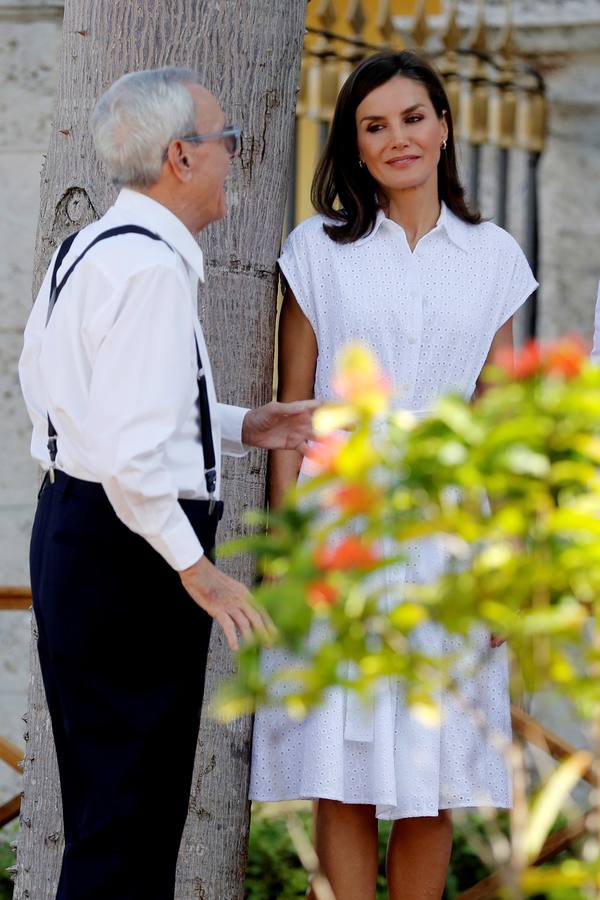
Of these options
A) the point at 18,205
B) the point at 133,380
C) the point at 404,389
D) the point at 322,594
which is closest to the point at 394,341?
the point at 404,389

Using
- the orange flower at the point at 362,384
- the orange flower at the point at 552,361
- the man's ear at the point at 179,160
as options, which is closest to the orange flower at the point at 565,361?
the orange flower at the point at 552,361

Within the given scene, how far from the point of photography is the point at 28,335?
2.60 meters

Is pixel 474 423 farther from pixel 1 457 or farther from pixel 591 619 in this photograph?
pixel 1 457

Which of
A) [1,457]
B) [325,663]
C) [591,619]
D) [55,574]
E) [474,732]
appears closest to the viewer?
[325,663]

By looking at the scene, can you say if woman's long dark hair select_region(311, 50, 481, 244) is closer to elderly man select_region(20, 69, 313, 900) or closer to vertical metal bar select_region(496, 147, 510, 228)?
elderly man select_region(20, 69, 313, 900)

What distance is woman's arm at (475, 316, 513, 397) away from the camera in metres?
3.20

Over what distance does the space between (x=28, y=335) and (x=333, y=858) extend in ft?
4.11

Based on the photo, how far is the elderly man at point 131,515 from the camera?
2.33 metres

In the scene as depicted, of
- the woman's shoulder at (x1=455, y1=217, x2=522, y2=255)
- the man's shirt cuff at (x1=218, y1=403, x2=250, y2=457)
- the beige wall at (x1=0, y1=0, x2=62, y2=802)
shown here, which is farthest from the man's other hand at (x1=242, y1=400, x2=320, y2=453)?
the beige wall at (x1=0, y1=0, x2=62, y2=802)

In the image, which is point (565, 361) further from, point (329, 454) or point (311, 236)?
point (311, 236)

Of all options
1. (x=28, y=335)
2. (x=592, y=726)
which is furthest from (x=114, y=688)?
(x=592, y=726)

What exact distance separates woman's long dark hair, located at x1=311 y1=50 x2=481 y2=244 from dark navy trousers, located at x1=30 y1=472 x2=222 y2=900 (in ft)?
3.11

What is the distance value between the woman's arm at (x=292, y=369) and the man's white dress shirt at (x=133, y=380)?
714mm

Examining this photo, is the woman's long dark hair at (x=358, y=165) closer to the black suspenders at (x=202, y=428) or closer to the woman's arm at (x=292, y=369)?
the woman's arm at (x=292, y=369)
